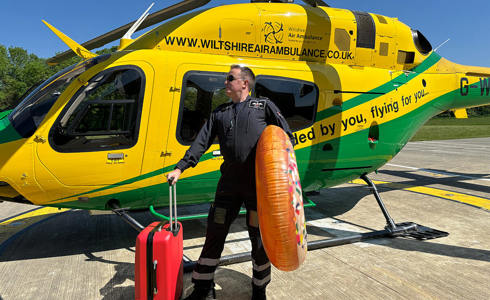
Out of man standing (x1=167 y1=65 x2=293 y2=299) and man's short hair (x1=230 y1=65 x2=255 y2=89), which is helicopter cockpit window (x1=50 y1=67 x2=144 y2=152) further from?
man's short hair (x1=230 y1=65 x2=255 y2=89)

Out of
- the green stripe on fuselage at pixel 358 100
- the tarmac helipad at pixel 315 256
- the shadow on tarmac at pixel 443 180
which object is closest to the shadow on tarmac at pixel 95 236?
the tarmac helipad at pixel 315 256

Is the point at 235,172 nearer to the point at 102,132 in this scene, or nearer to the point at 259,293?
the point at 259,293

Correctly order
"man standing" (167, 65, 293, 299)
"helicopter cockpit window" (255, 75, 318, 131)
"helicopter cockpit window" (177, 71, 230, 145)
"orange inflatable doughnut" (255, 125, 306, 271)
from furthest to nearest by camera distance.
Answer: "helicopter cockpit window" (255, 75, 318, 131)
"helicopter cockpit window" (177, 71, 230, 145)
"man standing" (167, 65, 293, 299)
"orange inflatable doughnut" (255, 125, 306, 271)

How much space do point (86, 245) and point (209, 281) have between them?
2.27 m

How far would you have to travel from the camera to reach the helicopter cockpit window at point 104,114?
3248 millimetres

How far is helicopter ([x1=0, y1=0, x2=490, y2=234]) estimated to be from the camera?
326 centimetres

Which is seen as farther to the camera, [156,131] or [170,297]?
[156,131]

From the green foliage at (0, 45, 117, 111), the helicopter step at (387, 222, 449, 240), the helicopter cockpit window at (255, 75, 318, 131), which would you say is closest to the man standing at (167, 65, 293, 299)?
the helicopter cockpit window at (255, 75, 318, 131)

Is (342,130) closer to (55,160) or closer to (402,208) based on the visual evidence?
(402,208)

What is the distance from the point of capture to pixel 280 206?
2021 millimetres

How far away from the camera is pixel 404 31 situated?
474 centimetres

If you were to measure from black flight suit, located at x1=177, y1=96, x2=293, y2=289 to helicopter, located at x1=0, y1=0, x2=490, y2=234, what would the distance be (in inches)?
49.0

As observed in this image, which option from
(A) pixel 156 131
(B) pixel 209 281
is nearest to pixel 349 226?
(B) pixel 209 281

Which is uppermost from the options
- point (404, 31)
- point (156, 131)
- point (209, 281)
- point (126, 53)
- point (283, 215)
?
point (404, 31)
